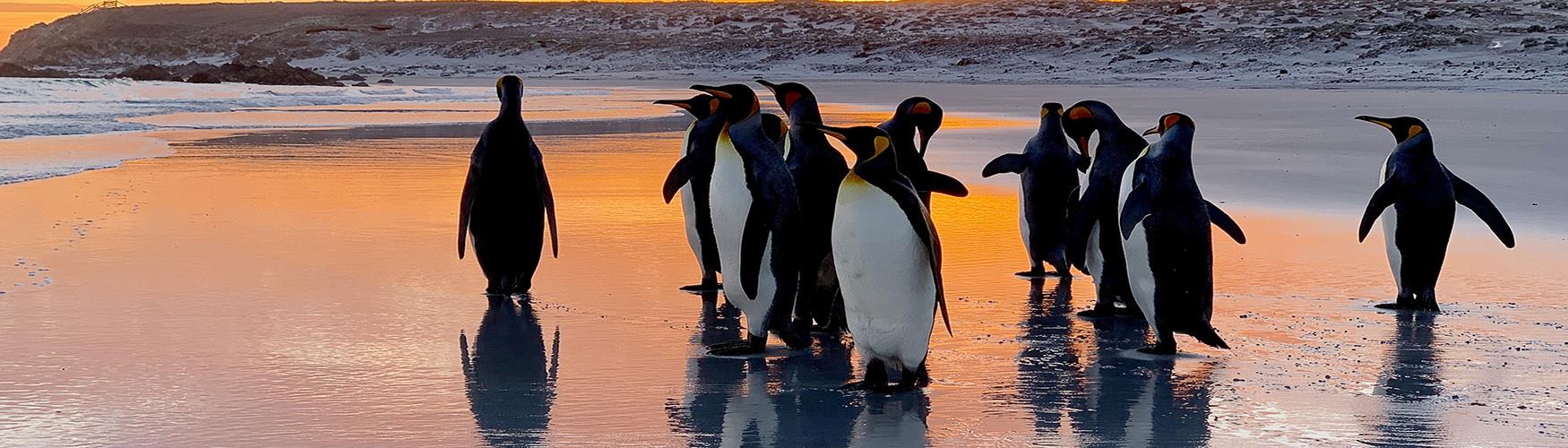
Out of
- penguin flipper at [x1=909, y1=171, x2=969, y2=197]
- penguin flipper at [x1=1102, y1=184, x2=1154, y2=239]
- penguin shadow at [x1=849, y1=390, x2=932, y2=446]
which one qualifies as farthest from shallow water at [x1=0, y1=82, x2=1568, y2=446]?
penguin flipper at [x1=909, y1=171, x2=969, y2=197]

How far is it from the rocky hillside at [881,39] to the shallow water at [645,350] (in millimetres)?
22611

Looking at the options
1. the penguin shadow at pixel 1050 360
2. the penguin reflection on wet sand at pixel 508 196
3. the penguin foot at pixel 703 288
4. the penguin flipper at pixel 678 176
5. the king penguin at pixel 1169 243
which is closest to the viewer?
the penguin shadow at pixel 1050 360

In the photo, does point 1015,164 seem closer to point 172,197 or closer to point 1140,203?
point 1140,203

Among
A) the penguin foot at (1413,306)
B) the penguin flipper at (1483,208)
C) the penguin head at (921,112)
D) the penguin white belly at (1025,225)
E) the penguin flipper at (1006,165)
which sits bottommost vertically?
the penguin foot at (1413,306)

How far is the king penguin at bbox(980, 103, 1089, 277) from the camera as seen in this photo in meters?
6.34

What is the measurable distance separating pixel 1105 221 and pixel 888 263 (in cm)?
155

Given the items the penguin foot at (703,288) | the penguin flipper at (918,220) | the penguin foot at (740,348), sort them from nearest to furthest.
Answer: the penguin flipper at (918,220), the penguin foot at (740,348), the penguin foot at (703,288)

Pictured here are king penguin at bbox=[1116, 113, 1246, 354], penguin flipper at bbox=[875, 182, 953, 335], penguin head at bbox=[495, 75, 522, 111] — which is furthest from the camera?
penguin head at bbox=[495, 75, 522, 111]

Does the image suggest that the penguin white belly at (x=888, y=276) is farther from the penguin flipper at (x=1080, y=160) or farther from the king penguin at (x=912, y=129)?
the penguin flipper at (x=1080, y=160)

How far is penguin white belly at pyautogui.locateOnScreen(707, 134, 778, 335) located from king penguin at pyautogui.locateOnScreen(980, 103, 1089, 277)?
1611 mm

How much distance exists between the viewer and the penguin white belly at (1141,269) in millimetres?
4926

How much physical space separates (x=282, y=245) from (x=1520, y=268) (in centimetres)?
471

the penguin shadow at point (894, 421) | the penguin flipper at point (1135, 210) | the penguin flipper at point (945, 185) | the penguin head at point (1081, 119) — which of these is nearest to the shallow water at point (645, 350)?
the penguin shadow at point (894, 421)

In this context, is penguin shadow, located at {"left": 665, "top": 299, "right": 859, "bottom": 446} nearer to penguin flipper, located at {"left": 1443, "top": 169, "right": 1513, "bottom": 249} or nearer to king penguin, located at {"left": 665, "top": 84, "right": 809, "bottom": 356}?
king penguin, located at {"left": 665, "top": 84, "right": 809, "bottom": 356}
